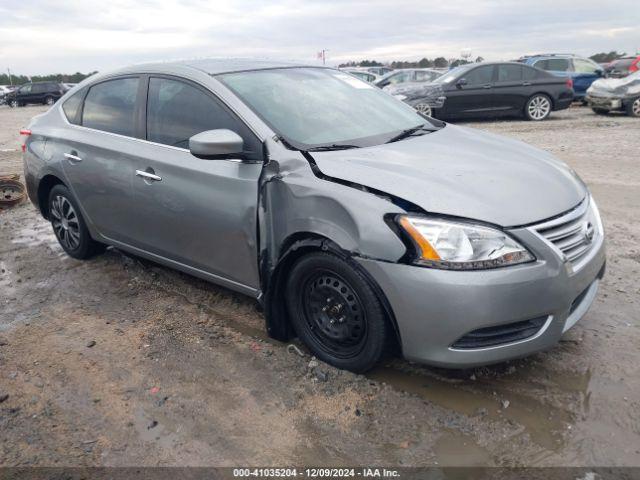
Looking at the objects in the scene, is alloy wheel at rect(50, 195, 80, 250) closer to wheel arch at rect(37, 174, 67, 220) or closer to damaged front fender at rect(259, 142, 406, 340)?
wheel arch at rect(37, 174, 67, 220)

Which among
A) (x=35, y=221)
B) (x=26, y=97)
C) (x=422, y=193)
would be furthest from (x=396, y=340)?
(x=26, y=97)

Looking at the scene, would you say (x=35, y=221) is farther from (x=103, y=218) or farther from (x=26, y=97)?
(x=26, y=97)

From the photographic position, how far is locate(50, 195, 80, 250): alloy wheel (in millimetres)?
4786

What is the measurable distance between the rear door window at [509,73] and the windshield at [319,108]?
35.1 ft

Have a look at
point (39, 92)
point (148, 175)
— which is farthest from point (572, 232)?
point (39, 92)

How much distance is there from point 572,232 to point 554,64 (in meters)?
15.4

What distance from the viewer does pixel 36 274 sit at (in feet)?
15.6

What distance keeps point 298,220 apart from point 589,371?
1.79m

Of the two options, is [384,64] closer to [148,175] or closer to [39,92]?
[39,92]

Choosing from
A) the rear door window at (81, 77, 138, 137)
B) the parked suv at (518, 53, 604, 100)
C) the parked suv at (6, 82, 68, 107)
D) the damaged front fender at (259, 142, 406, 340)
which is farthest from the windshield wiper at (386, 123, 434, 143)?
the parked suv at (6, 82, 68, 107)

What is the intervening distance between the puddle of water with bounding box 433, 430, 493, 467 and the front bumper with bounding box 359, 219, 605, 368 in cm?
33

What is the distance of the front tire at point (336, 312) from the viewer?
274 centimetres

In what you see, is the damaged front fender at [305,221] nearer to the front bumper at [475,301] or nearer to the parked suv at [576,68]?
the front bumper at [475,301]

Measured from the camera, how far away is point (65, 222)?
491 centimetres
